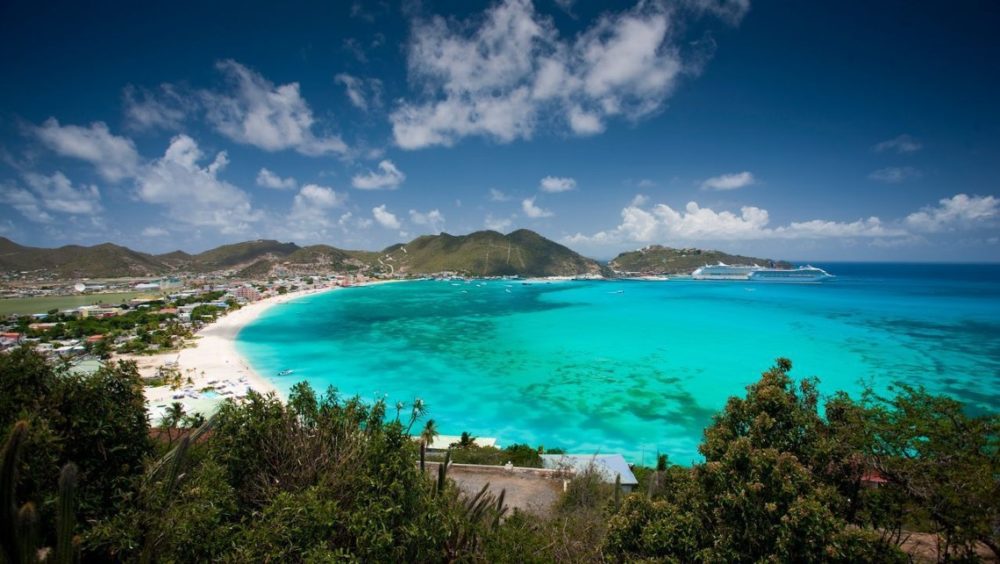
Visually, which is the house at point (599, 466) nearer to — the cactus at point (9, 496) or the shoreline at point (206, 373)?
the cactus at point (9, 496)

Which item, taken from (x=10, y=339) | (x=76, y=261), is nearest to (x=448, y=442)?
(x=10, y=339)

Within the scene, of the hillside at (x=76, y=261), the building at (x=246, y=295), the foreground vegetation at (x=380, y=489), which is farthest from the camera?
the hillside at (x=76, y=261)

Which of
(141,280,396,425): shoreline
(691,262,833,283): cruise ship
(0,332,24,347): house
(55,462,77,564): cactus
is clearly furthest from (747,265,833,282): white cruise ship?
(0,332,24,347): house

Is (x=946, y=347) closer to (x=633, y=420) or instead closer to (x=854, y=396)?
(x=854, y=396)

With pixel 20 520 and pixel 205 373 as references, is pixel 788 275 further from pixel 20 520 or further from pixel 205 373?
pixel 20 520

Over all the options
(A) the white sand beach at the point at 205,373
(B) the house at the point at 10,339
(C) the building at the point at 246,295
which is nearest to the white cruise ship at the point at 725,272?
(C) the building at the point at 246,295
